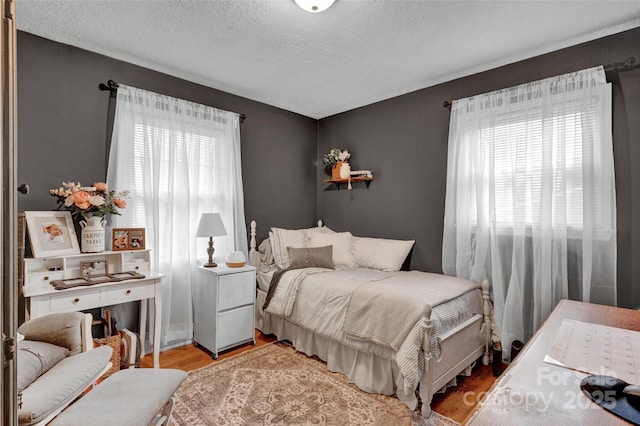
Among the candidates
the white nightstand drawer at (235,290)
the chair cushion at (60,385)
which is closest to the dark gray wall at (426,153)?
the white nightstand drawer at (235,290)

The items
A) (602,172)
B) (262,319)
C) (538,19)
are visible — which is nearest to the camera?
(538,19)

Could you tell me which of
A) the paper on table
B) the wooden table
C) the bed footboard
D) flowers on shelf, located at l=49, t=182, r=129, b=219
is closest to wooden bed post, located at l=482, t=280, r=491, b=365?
the bed footboard

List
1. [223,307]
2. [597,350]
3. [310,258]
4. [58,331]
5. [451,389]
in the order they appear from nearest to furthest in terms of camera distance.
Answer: [597,350], [58,331], [451,389], [223,307], [310,258]

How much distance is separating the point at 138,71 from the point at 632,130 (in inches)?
155

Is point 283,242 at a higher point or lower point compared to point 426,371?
higher

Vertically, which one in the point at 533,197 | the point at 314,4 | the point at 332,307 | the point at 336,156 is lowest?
the point at 332,307

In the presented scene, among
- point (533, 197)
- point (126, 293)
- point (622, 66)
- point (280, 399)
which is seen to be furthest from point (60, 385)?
point (622, 66)

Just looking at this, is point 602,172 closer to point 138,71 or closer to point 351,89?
point 351,89

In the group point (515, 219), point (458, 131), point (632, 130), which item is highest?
point (458, 131)

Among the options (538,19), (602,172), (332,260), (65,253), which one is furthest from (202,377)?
(538,19)

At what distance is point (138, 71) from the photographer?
9.66 ft

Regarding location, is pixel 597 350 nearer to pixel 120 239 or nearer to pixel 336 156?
pixel 120 239

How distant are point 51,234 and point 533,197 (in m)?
3.62

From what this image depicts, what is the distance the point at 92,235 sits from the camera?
2438mm
